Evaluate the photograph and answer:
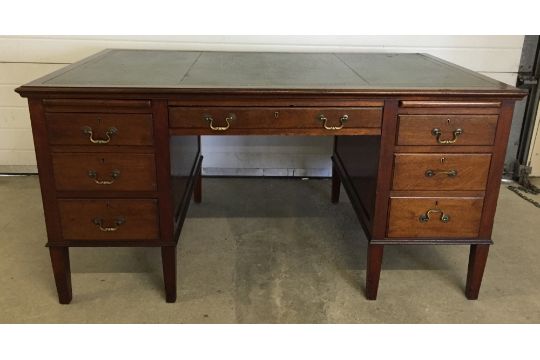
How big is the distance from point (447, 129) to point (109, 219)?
4.27ft

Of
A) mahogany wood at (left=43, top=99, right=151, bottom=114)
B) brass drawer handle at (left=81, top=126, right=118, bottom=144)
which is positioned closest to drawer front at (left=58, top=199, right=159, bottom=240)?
brass drawer handle at (left=81, top=126, right=118, bottom=144)

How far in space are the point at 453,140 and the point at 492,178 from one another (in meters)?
0.23

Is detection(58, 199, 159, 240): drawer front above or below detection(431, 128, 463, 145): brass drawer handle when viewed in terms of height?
below

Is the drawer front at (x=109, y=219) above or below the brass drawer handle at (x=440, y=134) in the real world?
below

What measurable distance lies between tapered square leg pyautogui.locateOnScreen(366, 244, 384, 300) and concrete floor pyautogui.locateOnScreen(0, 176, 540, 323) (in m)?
0.06

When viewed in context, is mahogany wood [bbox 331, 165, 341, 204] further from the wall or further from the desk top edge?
the wall

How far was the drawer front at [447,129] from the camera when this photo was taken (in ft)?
5.69

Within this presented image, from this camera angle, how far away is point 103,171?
174 centimetres

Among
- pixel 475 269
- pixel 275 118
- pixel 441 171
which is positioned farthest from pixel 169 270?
pixel 475 269

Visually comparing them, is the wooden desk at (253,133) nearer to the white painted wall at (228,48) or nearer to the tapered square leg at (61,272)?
the tapered square leg at (61,272)

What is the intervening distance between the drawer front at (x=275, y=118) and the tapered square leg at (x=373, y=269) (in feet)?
1.70

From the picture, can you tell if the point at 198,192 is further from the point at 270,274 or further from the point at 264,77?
the point at 264,77

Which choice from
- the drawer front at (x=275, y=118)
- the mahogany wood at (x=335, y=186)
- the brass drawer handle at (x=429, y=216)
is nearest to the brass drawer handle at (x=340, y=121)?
the drawer front at (x=275, y=118)

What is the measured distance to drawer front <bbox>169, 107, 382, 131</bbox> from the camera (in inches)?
67.3
